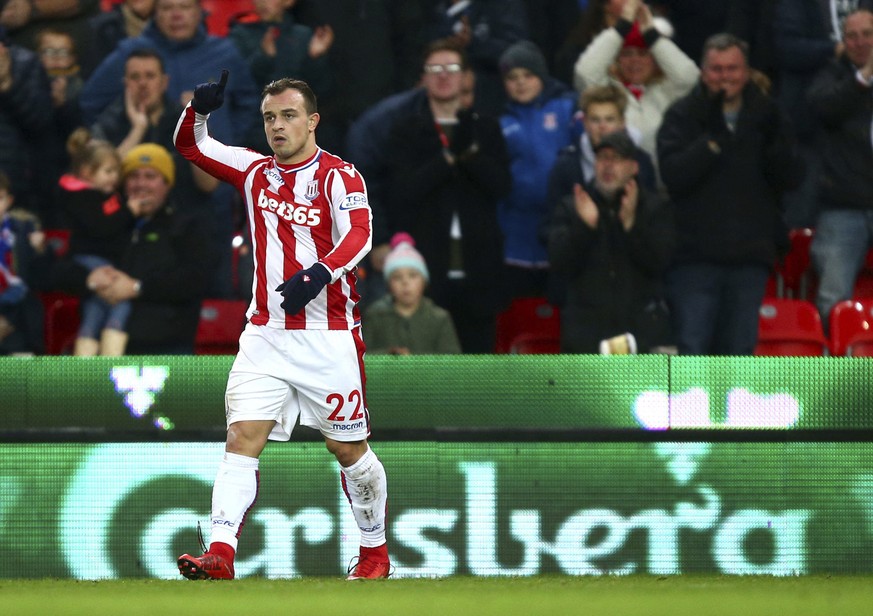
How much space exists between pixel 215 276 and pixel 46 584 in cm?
393

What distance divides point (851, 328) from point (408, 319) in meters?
2.87

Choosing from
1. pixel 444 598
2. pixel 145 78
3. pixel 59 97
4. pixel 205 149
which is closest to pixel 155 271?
pixel 145 78

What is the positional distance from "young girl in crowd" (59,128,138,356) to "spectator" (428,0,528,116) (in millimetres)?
2373

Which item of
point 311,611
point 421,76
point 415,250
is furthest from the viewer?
point 421,76

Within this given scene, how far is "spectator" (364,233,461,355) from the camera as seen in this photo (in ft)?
27.3

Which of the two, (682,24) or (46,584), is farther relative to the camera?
(682,24)

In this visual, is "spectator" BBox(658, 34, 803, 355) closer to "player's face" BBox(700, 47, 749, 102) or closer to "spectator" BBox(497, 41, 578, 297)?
"player's face" BBox(700, 47, 749, 102)

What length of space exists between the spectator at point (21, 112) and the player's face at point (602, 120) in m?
3.41

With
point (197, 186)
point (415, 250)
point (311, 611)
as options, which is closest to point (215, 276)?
point (197, 186)

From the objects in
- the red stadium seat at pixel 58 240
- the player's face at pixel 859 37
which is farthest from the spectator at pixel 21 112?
the player's face at pixel 859 37

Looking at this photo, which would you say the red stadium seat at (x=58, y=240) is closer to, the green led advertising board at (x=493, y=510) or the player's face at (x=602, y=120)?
the green led advertising board at (x=493, y=510)

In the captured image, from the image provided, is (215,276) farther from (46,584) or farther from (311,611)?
(311,611)

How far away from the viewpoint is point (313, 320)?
19.2 feet

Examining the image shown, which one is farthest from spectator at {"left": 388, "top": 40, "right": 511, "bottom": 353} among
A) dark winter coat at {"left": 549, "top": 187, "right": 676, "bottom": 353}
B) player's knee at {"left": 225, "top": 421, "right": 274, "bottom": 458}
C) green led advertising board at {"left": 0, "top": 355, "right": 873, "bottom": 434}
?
player's knee at {"left": 225, "top": 421, "right": 274, "bottom": 458}
